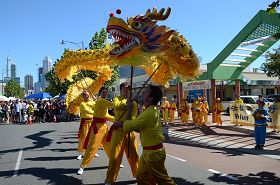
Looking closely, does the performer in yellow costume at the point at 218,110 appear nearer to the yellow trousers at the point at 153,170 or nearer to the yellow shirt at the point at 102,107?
the yellow shirt at the point at 102,107

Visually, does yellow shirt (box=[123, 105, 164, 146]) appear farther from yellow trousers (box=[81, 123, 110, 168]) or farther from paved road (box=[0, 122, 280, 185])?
yellow trousers (box=[81, 123, 110, 168])

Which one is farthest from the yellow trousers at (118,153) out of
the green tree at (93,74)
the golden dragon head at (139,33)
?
the green tree at (93,74)

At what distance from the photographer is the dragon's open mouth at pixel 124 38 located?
5.62 metres

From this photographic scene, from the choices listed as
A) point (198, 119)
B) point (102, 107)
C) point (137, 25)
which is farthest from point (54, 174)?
point (198, 119)

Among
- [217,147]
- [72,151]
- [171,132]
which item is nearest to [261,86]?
[171,132]

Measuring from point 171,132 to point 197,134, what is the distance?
60.1 inches

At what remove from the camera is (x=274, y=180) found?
654 centimetres

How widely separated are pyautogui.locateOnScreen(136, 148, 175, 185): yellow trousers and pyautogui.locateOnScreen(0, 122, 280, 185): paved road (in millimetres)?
1916

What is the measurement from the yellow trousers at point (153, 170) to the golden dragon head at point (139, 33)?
186 centimetres

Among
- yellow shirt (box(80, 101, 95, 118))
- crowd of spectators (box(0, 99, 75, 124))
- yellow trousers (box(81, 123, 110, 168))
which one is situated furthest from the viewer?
crowd of spectators (box(0, 99, 75, 124))

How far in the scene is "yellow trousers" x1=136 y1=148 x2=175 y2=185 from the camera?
4.51 metres

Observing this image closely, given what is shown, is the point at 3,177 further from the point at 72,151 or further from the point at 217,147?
the point at 217,147

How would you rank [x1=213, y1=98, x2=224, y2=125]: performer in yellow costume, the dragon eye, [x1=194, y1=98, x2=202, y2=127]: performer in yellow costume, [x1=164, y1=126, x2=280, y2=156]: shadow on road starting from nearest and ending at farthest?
the dragon eye, [x1=164, y1=126, x2=280, y2=156]: shadow on road, [x1=194, y1=98, x2=202, y2=127]: performer in yellow costume, [x1=213, y1=98, x2=224, y2=125]: performer in yellow costume

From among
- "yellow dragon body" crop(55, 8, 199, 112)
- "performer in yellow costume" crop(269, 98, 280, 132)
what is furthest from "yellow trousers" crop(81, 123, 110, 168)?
"performer in yellow costume" crop(269, 98, 280, 132)
